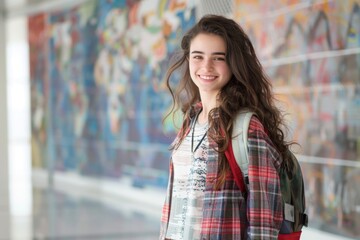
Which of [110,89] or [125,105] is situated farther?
[110,89]

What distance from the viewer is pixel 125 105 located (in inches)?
391

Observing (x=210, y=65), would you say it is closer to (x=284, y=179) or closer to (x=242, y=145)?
(x=242, y=145)

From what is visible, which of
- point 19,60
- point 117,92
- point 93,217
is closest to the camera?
point 93,217

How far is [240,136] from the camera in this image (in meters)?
2.12

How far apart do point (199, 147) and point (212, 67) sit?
26 cm

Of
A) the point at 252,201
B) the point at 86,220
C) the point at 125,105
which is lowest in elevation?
the point at 86,220

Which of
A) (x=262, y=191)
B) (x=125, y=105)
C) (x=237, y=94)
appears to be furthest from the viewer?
(x=125, y=105)

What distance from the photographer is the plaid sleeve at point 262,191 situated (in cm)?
204

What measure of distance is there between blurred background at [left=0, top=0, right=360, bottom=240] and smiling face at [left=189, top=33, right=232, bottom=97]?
115cm

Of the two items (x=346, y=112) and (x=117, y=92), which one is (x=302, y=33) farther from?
(x=117, y=92)

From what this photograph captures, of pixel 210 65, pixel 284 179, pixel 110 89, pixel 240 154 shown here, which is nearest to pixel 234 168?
pixel 240 154

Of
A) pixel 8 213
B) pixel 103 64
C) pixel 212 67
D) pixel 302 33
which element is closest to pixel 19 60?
pixel 103 64

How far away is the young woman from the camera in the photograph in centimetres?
206

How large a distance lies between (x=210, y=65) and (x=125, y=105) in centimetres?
773
